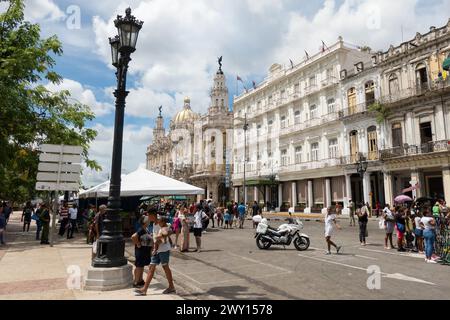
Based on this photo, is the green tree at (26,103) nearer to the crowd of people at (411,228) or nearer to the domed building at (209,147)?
the crowd of people at (411,228)

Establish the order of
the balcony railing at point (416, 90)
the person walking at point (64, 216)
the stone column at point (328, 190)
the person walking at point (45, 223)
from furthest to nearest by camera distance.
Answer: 1. the stone column at point (328, 190)
2. the balcony railing at point (416, 90)
3. the person walking at point (64, 216)
4. the person walking at point (45, 223)

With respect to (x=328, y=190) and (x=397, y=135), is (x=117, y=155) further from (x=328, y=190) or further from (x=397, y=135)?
(x=328, y=190)

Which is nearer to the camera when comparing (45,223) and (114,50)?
Result: (114,50)

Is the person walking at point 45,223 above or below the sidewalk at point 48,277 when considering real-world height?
above

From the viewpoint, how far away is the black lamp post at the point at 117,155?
643cm

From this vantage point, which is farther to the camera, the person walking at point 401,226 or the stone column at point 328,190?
the stone column at point 328,190

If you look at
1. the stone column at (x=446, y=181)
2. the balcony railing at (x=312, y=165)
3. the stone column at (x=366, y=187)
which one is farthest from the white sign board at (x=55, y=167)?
the balcony railing at (x=312, y=165)

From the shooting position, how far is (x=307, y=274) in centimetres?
791

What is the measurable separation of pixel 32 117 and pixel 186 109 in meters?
71.7

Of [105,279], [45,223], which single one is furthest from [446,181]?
[45,223]

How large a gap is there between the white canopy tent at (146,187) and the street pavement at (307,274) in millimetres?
3785

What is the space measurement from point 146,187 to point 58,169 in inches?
172

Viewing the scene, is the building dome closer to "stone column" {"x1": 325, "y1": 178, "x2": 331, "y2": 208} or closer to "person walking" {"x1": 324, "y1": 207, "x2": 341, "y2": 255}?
"stone column" {"x1": 325, "y1": 178, "x2": 331, "y2": 208}
